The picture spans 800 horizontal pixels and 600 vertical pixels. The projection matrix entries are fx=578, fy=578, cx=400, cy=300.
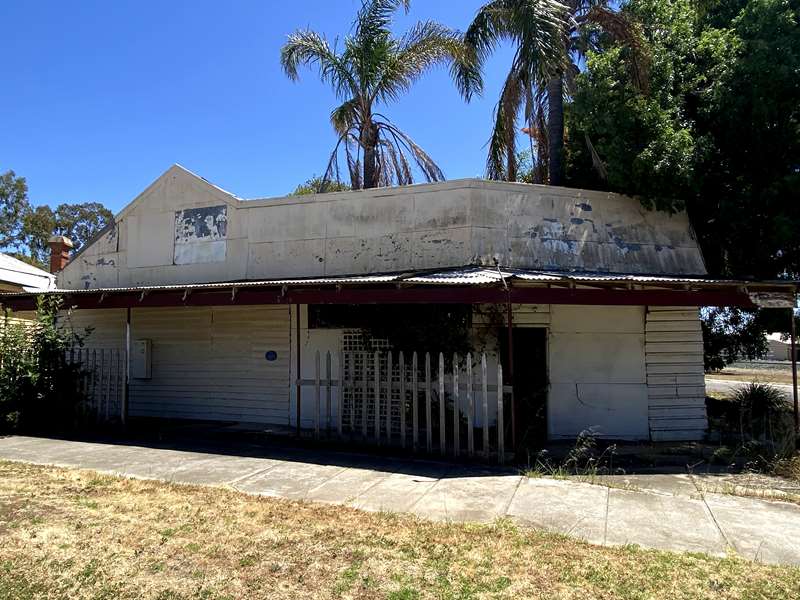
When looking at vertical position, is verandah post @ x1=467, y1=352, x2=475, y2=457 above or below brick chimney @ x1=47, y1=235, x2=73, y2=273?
below

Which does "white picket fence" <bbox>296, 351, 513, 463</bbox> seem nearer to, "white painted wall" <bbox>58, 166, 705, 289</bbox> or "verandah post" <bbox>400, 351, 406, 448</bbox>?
"verandah post" <bbox>400, 351, 406, 448</bbox>

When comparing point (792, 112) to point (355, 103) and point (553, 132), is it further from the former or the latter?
point (355, 103)

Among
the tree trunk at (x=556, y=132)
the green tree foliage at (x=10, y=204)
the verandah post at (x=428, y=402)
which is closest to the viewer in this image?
the verandah post at (x=428, y=402)

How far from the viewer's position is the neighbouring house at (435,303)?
29.0 ft

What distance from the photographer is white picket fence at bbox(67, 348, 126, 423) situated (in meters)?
11.3

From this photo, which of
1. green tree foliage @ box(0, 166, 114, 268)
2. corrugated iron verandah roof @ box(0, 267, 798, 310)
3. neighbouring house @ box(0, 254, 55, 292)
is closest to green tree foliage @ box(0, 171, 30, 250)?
green tree foliage @ box(0, 166, 114, 268)

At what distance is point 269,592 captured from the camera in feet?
13.0

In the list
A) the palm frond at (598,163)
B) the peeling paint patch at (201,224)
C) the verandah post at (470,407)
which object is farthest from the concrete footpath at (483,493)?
the palm frond at (598,163)

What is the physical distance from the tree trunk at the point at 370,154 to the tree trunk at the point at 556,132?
486 cm

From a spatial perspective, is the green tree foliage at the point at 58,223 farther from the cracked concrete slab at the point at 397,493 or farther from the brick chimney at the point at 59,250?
the cracked concrete slab at the point at 397,493

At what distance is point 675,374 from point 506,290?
4.47 m

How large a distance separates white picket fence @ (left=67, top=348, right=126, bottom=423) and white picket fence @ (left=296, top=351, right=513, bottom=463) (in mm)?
4238

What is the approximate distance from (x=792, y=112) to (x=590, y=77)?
12.1 ft

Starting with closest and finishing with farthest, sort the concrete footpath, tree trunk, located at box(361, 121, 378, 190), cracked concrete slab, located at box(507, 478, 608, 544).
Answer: the concrete footpath < cracked concrete slab, located at box(507, 478, 608, 544) < tree trunk, located at box(361, 121, 378, 190)
